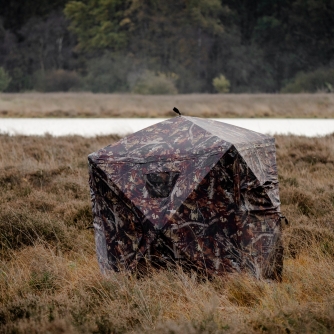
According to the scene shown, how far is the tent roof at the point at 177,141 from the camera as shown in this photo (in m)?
5.04

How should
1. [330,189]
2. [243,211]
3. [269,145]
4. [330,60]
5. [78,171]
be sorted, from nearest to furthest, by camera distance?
[243,211] < [269,145] < [330,189] < [78,171] < [330,60]

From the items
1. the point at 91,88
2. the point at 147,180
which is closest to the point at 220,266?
the point at 147,180

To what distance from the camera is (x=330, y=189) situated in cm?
910

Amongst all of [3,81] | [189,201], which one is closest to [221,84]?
[3,81]

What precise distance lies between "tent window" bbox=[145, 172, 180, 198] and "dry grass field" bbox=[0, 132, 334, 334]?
1.83 feet

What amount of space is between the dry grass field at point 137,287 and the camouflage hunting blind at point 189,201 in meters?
0.17

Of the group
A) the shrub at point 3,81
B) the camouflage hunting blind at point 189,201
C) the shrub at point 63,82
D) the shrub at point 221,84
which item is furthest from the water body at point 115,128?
the shrub at point 63,82

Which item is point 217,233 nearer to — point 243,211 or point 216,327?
point 243,211

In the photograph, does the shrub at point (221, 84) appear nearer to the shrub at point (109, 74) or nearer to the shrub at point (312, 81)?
the shrub at point (312, 81)

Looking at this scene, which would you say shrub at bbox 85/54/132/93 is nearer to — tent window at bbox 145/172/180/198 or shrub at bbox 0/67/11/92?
shrub at bbox 0/67/11/92

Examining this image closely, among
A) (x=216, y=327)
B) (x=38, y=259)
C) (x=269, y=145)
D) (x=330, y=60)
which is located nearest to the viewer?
(x=216, y=327)

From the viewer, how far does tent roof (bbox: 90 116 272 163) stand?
5.04 m

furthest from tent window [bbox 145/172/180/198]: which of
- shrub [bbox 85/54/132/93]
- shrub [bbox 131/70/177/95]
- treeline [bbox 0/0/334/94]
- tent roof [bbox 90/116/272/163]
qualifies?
shrub [bbox 85/54/132/93]

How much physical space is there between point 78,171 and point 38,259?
443cm
